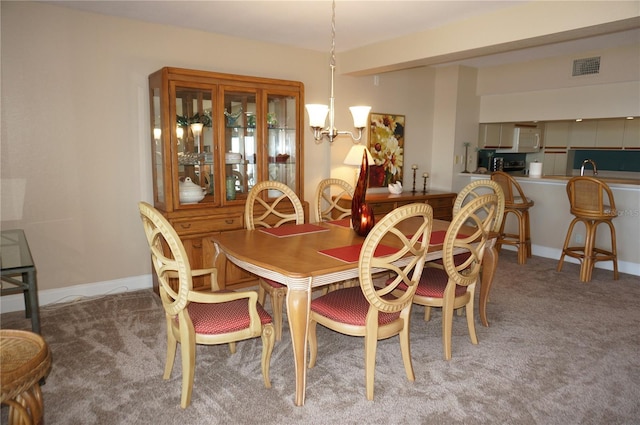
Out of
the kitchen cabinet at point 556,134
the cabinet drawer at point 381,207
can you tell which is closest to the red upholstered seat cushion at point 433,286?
the cabinet drawer at point 381,207

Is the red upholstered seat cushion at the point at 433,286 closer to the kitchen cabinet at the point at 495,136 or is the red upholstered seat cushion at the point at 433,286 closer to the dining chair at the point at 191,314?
the dining chair at the point at 191,314

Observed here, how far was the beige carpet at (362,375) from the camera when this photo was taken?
81.1 inches

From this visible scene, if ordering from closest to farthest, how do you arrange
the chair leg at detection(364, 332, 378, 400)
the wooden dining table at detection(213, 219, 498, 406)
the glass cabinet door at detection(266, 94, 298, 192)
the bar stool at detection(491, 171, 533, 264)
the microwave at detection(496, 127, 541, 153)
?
the wooden dining table at detection(213, 219, 498, 406), the chair leg at detection(364, 332, 378, 400), the glass cabinet door at detection(266, 94, 298, 192), the bar stool at detection(491, 171, 533, 264), the microwave at detection(496, 127, 541, 153)

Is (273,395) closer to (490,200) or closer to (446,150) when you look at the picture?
(490,200)

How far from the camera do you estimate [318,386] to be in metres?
2.30

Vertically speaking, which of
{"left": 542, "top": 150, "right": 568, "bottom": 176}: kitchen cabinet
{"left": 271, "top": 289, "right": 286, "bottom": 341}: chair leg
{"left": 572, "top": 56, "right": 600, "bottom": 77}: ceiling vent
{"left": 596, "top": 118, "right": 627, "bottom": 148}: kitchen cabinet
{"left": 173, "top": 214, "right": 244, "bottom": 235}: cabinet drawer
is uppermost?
{"left": 572, "top": 56, "right": 600, "bottom": 77}: ceiling vent

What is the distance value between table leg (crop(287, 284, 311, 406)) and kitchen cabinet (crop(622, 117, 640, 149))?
6564 mm

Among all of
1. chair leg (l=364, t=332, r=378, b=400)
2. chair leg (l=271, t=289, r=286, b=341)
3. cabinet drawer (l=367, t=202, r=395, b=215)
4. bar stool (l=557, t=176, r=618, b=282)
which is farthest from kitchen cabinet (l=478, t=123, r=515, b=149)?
chair leg (l=364, t=332, r=378, b=400)

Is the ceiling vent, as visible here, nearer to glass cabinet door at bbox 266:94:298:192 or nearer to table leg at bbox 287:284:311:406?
glass cabinet door at bbox 266:94:298:192

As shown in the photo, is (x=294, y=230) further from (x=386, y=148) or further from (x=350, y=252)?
(x=386, y=148)

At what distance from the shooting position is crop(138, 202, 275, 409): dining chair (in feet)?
6.43

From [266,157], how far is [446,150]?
9.40 feet

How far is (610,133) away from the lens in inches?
261

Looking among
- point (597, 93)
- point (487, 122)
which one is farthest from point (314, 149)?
point (597, 93)
